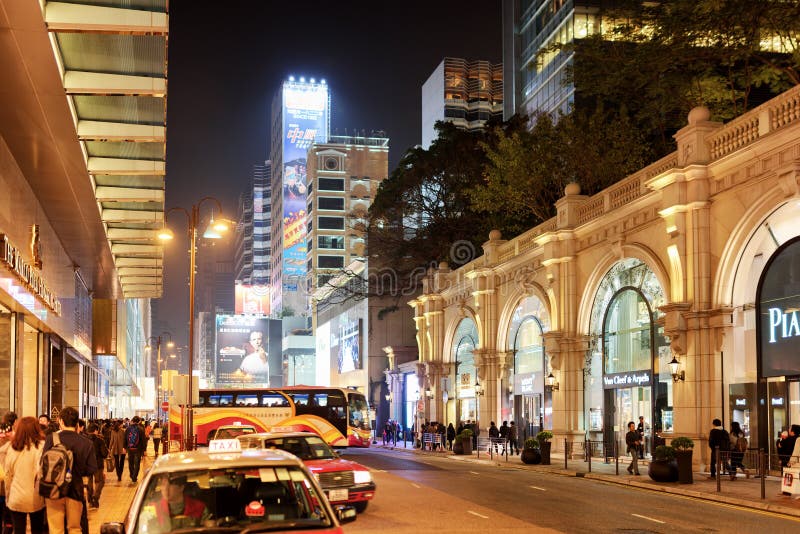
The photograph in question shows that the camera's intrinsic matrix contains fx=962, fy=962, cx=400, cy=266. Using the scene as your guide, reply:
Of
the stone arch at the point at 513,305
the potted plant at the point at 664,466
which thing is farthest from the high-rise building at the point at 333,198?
the potted plant at the point at 664,466

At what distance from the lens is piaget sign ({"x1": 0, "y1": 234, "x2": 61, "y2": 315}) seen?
762 inches

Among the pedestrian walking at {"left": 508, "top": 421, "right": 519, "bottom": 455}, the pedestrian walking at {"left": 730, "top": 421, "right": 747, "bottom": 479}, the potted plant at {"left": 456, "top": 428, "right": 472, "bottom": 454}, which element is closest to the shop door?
the pedestrian walking at {"left": 508, "top": 421, "right": 519, "bottom": 455}

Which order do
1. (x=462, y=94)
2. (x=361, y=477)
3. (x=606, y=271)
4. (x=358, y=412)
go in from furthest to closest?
(x=462, y=94) < (x=358, y=412) < (x=606, y=271) < (x=361, y=477)

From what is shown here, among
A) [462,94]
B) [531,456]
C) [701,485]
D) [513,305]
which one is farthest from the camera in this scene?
[462,94]

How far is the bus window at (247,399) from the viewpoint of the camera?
46.1 meters

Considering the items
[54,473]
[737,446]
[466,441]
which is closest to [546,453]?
[466,441]

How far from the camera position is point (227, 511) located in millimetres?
7348

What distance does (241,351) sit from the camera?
13875 cm

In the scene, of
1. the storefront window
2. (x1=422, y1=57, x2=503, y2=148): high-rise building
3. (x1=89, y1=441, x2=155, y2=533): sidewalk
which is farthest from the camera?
(x1=422, y1=57, x2=503, y2=148): high-rise building

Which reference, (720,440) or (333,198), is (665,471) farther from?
(333,198)

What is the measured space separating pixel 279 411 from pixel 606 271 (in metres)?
17.6

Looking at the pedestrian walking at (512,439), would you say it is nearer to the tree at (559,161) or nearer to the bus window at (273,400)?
the bus window at (273,400)

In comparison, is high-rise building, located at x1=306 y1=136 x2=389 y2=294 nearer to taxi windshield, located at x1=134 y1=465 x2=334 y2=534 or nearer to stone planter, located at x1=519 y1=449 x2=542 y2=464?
stone planter, located at x1=519 y1=449 x2=542 y2=464

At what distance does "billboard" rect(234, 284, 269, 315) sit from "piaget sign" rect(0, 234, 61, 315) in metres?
148
